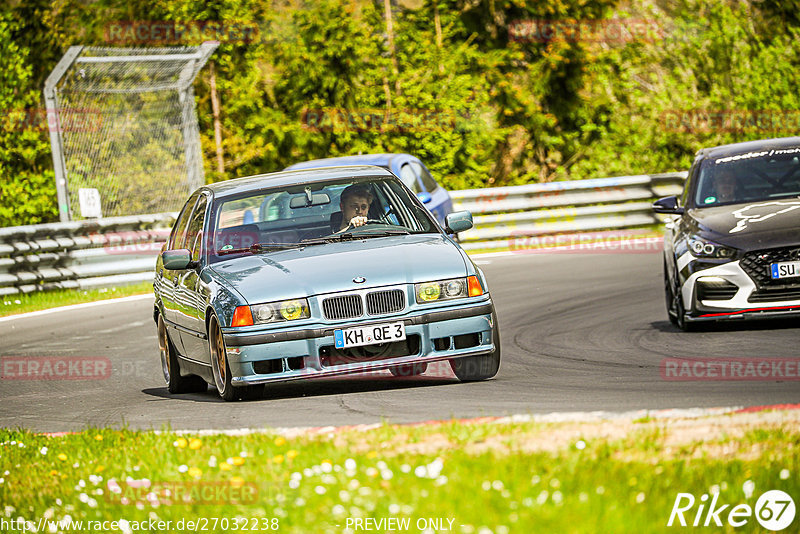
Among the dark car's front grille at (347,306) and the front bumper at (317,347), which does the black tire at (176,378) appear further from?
the dark car's front grille at (347,306)

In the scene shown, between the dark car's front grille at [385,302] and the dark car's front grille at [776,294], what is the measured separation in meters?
3.40

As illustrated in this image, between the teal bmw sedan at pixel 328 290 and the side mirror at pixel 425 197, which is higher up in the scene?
the teal bmw sedan at pixel 328 290

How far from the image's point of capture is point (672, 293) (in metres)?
11.6

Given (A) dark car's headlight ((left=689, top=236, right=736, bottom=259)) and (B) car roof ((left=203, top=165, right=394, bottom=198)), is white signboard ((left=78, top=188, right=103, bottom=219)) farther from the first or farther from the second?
(A) dark car's headlight ((left=689, top=236, right=736, bottom=259))

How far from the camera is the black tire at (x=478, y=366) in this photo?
8867mm

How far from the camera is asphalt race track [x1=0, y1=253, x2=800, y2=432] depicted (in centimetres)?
773

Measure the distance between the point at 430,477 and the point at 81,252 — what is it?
1428 cm

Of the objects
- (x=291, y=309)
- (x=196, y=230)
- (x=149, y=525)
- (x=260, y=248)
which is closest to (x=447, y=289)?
(x=291, y=309)

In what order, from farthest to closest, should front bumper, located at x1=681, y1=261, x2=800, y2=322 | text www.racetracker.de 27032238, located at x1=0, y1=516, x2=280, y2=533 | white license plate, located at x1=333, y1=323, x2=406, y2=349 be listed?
front bumper, located at x1=681, y1=261, x2=800, y2=322 < white license plate, located at x1=333, y1=323, x2=406, y2=349 < text www.racetracker.de 27032238, located at x1=0, y1=516, x2=280, y2=533

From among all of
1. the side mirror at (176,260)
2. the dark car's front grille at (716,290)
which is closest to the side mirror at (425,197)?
the dark car's front grille at (716,290)

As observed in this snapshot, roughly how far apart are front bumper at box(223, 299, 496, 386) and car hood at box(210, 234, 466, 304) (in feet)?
0.78

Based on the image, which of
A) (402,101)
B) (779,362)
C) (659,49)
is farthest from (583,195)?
(779,362)

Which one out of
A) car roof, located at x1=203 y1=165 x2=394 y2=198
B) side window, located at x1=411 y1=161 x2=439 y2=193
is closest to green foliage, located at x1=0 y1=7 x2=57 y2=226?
side window, located at x1=411 y1=161 x2=439 y2=193

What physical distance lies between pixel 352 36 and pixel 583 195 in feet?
22.5
